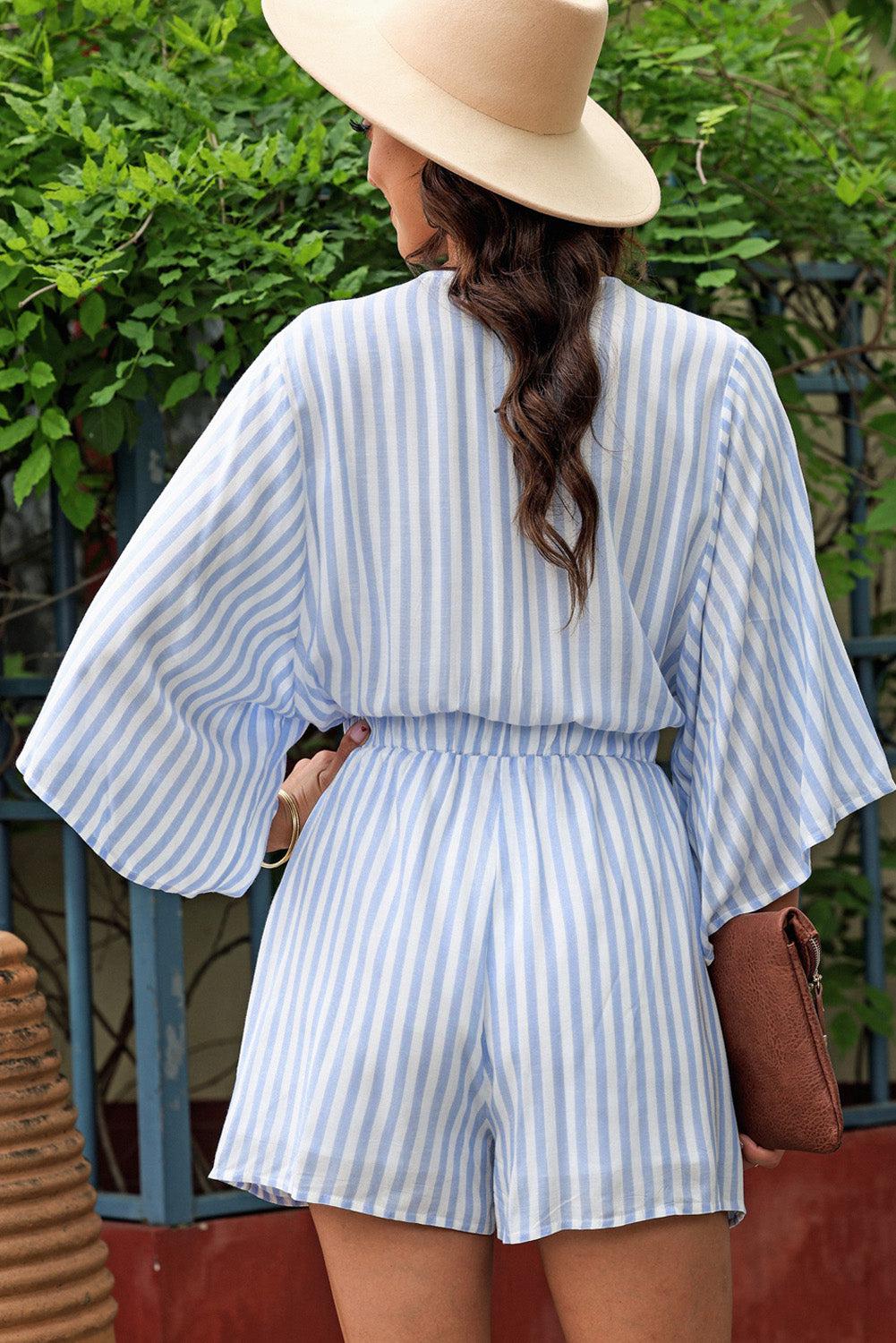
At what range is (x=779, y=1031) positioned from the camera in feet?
4.81

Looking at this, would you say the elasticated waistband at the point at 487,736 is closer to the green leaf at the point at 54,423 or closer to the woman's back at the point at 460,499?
the woman's back at the point at 460,499

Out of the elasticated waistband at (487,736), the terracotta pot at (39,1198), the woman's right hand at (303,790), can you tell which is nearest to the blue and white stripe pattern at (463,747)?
the elasticated waistband at (487,736)

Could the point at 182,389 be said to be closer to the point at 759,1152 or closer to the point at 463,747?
the point at 463,747

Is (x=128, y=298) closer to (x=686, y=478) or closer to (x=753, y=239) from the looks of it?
(x=753, y=239)

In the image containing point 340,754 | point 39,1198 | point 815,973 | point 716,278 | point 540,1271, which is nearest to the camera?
point 815,973

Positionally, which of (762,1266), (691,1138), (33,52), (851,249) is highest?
(33,52)

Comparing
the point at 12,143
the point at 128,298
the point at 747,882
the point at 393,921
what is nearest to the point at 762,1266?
the point at 747,882

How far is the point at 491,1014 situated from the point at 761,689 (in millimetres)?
413

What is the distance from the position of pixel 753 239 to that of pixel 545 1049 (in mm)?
1586

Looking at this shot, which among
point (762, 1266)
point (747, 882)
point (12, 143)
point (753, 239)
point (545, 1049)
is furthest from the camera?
point (762, 1266)

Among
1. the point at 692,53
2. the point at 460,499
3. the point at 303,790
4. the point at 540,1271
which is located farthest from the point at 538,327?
the point at 540,1271

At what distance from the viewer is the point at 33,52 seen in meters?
2.43

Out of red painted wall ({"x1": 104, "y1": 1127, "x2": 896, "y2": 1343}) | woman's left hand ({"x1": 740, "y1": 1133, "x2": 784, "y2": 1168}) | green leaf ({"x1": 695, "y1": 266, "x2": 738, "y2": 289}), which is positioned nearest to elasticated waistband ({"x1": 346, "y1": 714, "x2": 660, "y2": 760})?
woman's left hand ({"x1": 740, "y1": 1133, "x2": 784, "y2": 1168})

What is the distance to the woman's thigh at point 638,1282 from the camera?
1.38 m
